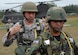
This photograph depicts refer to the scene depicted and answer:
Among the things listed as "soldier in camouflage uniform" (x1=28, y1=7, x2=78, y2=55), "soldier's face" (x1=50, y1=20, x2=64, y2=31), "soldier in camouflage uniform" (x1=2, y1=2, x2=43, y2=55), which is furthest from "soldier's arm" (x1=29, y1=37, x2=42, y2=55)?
"soldier in camouflage uniform" (x1=2, y1=2, x2=43, y2=55)

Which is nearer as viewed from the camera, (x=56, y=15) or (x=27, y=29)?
(x=56, y=15)

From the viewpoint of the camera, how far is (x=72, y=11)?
227 ft

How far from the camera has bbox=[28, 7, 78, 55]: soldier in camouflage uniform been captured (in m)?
3.30

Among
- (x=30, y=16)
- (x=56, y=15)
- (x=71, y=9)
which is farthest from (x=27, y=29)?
(x=71, y=9)

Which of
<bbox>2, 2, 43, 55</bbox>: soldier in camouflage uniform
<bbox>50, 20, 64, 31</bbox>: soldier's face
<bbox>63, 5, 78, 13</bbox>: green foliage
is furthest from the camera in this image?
<bbox>63, 5, 78, 13</bbox>: green foliage

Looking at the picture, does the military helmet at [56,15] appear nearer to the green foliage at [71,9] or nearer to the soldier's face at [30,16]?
the soldier's face at [30,16]

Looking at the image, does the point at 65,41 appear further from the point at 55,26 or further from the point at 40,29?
the point at 40,29

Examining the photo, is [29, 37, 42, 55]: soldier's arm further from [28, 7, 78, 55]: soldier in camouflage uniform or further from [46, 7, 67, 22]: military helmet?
[46, 7, 67, 22]: military helmet

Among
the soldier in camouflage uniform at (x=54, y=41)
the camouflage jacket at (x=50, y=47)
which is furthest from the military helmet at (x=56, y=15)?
the camouflage jacket at (x=50, y=47)

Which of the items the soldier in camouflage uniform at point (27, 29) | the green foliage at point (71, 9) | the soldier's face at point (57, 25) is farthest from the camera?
the green foliage at point (71, 9)

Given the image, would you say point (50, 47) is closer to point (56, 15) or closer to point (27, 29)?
point (56, 15)

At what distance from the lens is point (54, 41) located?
333 centimetres

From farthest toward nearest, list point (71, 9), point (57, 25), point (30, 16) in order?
1. point (71, 9)
2. point (30, 16)
3. point (57, 25)

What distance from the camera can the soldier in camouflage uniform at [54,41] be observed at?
10.8 ft
